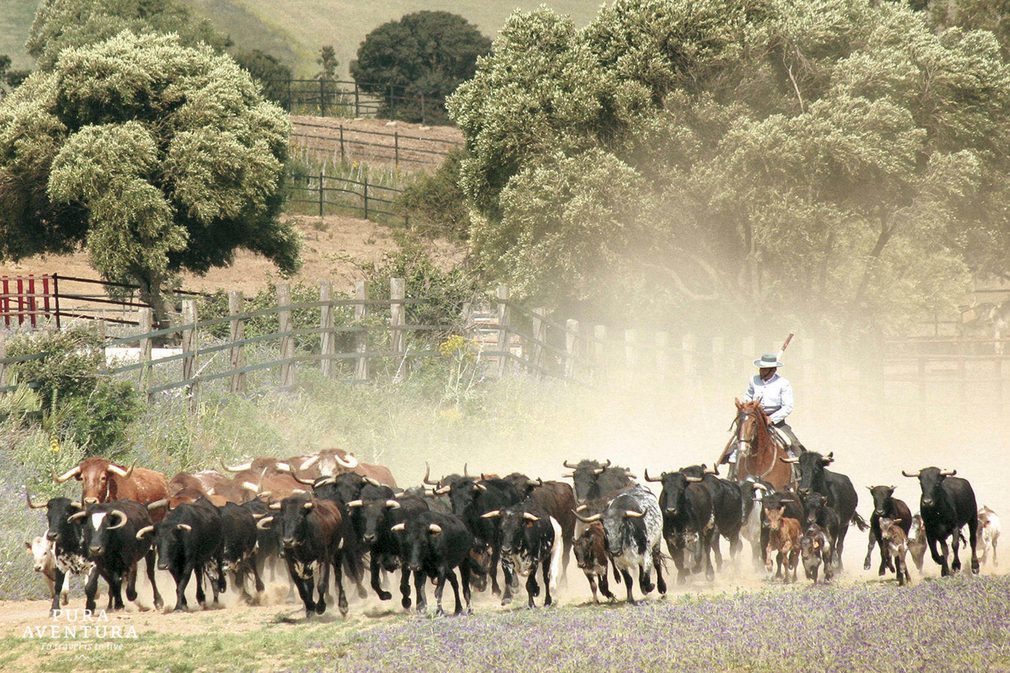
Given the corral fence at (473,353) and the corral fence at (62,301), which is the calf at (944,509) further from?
the corral fence at (62,301)

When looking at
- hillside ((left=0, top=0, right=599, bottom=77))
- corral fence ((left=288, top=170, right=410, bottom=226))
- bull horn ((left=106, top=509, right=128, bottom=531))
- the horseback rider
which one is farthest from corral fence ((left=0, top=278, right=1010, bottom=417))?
hillside ((left=0, top=0, right=599, bottom=77))

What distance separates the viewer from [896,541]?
49.9 ft

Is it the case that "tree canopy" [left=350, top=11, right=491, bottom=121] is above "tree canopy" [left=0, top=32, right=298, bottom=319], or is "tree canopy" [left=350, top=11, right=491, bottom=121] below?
above

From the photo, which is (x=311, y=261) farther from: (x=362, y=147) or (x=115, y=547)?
(x=115, y=547)

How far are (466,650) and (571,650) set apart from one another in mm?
786

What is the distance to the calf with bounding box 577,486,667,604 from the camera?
46.0 ft

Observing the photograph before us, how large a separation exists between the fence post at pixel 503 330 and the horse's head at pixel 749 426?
11326mm

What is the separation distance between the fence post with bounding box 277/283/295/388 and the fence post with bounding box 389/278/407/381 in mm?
2364

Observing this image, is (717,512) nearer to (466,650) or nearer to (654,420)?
(466,650)

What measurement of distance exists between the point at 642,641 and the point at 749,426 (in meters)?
6.72

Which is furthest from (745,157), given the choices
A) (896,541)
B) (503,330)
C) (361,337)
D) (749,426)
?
(896,541)

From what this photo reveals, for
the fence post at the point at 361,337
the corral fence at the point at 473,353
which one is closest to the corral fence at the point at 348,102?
the corral fence at the point at 473,353

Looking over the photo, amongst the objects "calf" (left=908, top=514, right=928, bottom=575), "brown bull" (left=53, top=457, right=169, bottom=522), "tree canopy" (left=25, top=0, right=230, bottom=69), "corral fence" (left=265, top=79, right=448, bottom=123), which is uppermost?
"tree canopy" (left=25, top=0, right=230, bottom=69)

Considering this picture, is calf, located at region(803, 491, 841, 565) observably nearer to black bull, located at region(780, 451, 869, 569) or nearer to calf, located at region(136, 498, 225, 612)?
black bull, located at region(780, 451, 869, 569)
